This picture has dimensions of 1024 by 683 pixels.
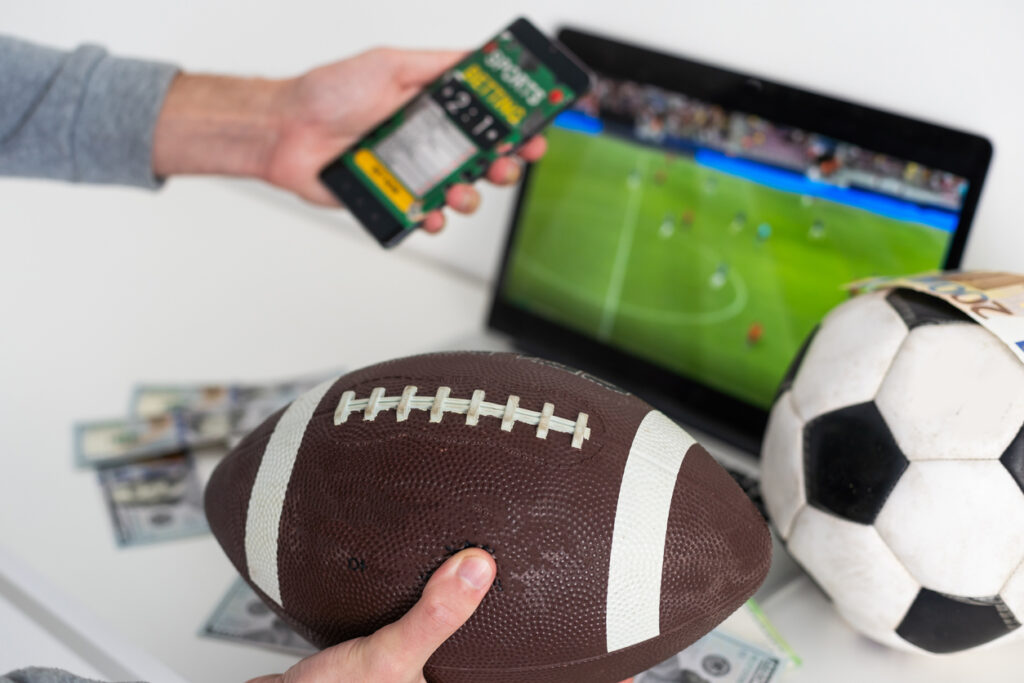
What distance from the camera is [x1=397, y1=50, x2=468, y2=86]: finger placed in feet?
3.44

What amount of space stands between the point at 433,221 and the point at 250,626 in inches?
18.9

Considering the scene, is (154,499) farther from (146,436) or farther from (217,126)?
(217,126)

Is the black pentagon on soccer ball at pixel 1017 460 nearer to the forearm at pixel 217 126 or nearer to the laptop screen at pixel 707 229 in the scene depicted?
the laptop screen at pixel 707 229

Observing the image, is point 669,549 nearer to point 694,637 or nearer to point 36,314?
point 694,637

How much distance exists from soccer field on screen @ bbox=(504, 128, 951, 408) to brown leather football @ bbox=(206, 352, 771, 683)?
1.22ft

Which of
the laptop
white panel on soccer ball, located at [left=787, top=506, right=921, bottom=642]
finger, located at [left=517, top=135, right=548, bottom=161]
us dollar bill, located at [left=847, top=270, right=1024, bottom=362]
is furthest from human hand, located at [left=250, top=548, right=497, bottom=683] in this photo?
finger, located at [left=517, top=135, right=548, bottom=161]

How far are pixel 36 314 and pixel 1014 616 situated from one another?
112cm

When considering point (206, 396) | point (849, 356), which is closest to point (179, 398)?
point (206, 396)

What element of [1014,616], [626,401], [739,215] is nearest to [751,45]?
[739,215]

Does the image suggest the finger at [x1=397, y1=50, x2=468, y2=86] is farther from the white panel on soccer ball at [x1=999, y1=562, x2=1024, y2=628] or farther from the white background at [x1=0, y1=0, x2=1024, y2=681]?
the white panel on soccer ball at [x1=999, y1=562, x2=1024, y2=628]

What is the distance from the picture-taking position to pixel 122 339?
116 cm

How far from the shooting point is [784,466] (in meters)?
0.75

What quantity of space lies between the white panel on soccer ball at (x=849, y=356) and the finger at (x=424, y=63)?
1.77 ft

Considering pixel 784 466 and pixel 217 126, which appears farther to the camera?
pixel 217 126
